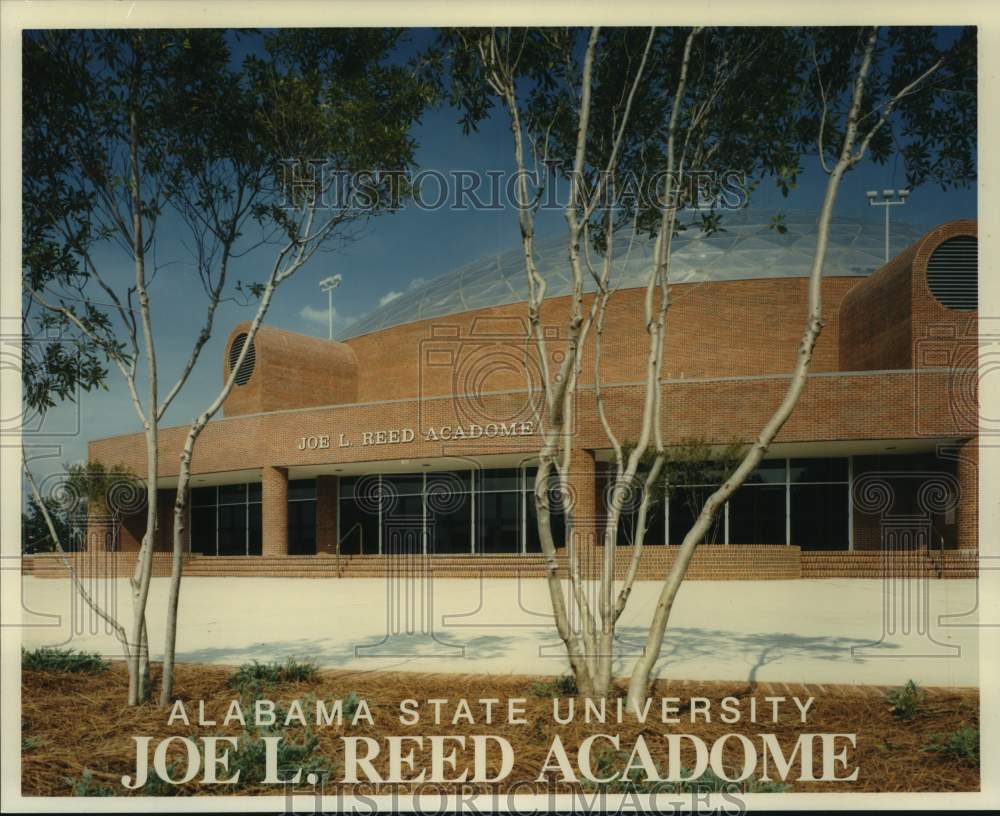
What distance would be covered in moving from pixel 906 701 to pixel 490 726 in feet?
9.93

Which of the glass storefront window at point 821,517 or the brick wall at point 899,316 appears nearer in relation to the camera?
the brick wall at point 899,316

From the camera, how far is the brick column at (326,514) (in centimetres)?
2455

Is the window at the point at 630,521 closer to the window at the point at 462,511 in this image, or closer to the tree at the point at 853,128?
the window at the point at 462,511

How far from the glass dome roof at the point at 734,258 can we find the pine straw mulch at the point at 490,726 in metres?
17.1

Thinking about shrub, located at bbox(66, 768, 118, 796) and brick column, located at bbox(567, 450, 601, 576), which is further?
brick column, located at bbox(567, 450, 601, 576)

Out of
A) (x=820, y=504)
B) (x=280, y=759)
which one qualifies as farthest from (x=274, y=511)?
(x=280, y=759)

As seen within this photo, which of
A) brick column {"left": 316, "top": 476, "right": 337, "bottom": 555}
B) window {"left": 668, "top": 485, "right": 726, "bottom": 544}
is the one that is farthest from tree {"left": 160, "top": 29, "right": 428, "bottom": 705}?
brick column {"left": 316, "top": 476, "right": 337, "bottom": 555}

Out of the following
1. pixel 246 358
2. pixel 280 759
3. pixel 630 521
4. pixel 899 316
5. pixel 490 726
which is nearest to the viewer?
pixel 280 759

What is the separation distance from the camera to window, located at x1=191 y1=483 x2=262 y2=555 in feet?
84.6

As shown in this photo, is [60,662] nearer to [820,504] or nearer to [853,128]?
[853,128]

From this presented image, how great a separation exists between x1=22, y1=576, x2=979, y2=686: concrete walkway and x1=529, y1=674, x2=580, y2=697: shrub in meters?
0.70

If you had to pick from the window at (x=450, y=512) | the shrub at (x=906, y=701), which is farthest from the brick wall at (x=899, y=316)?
the window at (x=450, y=512)

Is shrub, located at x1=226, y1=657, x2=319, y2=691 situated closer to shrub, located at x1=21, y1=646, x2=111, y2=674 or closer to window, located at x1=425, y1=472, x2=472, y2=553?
shrub, located at x1=21, y1=646, x2=111, y2=674

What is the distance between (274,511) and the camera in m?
22.6
